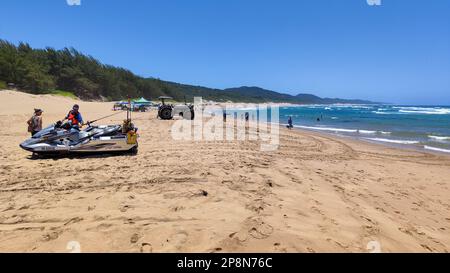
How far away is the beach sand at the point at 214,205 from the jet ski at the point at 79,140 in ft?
1.23

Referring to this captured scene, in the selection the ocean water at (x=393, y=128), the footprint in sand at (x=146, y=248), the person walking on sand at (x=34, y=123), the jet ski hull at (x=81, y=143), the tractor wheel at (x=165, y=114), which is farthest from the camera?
the tractor wheel at (x=165, y=114)

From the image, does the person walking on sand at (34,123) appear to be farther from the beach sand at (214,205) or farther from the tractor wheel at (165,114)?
the tractor wheel at (165,114)

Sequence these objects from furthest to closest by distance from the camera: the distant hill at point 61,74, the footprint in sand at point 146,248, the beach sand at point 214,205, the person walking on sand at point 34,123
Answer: the distant hill at point 61,74 < the person walking on sand at point 34,123 < the beach sand at point 214,205 < the footprint in sand at point 146,248

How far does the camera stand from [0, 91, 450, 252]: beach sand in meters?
3.77

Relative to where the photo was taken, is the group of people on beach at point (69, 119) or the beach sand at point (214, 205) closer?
the beach sand at point (214, 205)

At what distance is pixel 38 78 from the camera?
154ft

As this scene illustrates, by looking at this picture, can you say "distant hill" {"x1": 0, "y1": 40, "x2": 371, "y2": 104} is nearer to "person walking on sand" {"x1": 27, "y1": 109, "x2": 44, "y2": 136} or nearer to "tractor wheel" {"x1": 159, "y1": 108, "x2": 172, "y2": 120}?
"tractor wheel" {"x1": 159, "y1": 108, "x2": 172, "y2": 120}

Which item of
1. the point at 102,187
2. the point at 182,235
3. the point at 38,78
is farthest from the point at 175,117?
the point at 38,78

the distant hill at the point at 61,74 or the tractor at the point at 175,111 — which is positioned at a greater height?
the distant hill at the point at 61,74

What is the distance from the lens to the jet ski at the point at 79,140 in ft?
27.4

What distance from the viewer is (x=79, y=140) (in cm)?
886

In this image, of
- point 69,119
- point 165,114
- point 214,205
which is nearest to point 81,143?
point 69,119

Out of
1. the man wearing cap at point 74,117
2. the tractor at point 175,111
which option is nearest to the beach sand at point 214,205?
the man wearing cap at point 74,117
